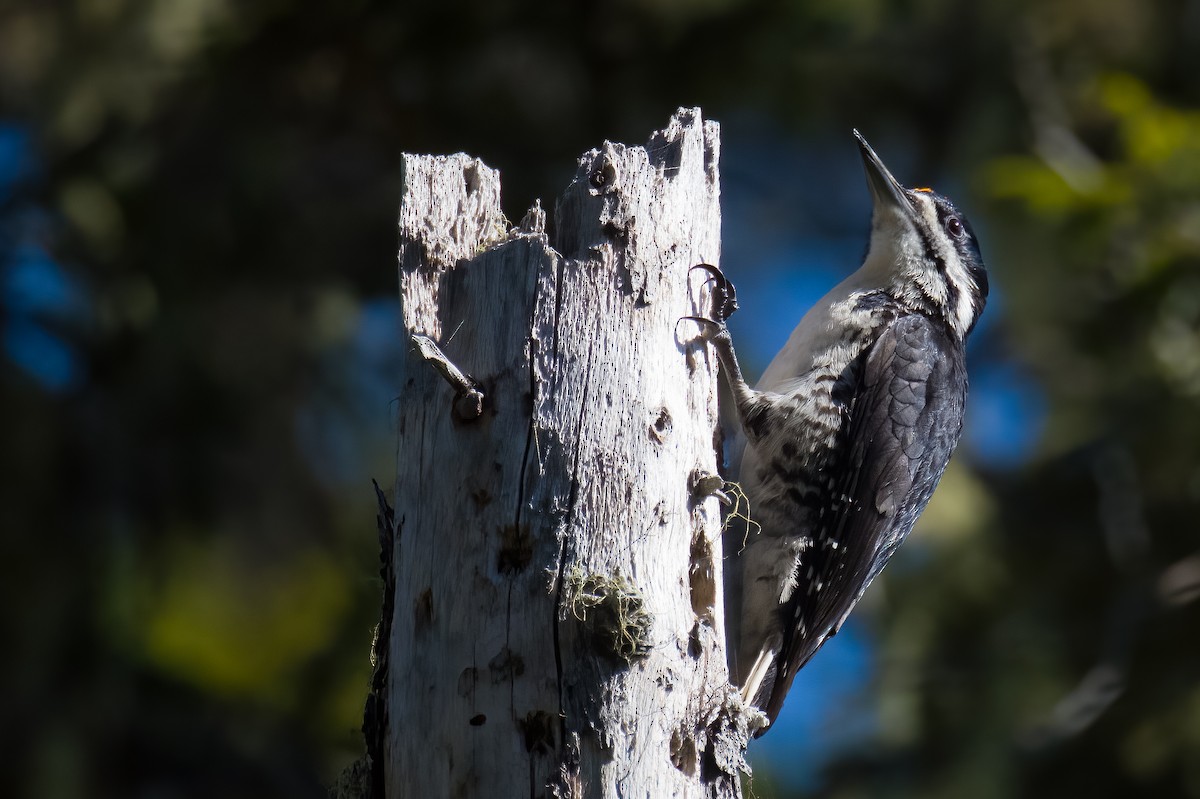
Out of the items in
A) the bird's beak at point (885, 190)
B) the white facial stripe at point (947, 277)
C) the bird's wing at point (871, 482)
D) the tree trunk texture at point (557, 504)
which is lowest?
the tree trunk texture at point (557, 504)

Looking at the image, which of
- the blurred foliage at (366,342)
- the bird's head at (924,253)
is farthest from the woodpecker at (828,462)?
the blurred foliage at (366,342)

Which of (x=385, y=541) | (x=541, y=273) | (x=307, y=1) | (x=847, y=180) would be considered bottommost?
(x=385, y=541)

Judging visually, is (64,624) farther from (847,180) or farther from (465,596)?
(847,180)

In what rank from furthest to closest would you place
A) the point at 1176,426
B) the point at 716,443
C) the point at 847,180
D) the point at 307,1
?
the point at 847,180 → the point at 307,1 → the point at 1176,426 → the point at 716,443

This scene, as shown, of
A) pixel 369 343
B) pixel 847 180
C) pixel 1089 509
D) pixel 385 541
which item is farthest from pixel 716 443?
pixel 847 180

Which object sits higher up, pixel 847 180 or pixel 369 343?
pixel 847 180

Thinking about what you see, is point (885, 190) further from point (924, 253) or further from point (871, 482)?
point (871, 482)

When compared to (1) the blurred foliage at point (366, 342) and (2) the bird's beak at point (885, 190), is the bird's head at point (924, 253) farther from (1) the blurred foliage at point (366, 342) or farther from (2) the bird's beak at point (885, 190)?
(1) the blurred foliage at point (366, 342)

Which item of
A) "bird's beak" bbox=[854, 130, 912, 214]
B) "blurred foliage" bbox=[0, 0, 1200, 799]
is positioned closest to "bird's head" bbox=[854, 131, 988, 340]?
"bird's beak" bbox=[854, 130, 912, 214]
